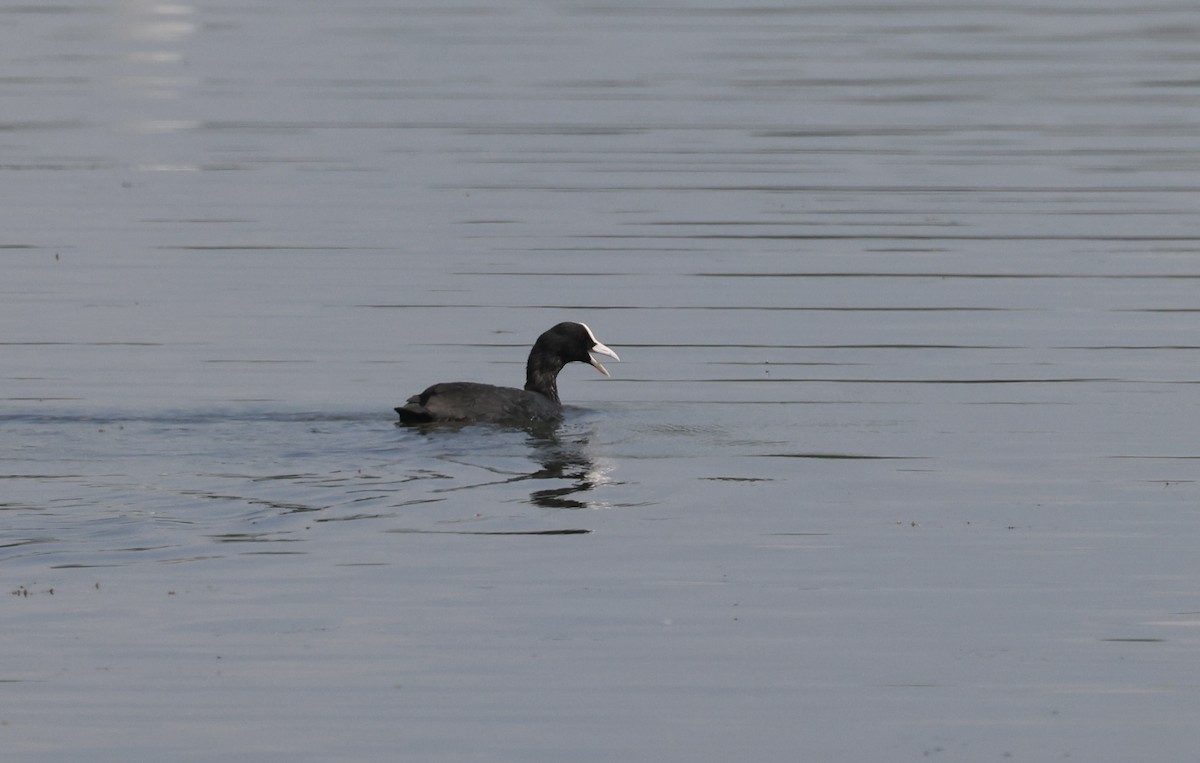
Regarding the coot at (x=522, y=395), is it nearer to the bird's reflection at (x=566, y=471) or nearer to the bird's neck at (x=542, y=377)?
the bird's neck at (x=542, y=377)

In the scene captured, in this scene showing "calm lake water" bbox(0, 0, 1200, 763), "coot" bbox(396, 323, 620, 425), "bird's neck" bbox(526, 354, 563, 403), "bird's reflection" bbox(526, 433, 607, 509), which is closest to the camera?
"calm lake water" bbox(0, 0, 1200, 763)

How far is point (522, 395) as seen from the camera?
17.4 m

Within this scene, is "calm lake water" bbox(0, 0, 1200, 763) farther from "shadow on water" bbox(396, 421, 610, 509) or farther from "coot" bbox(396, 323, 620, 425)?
"coot" bbox(396, 323, 620, 425)

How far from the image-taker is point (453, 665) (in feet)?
34.7

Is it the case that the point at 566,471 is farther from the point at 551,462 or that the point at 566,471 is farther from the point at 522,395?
the point at 522,395

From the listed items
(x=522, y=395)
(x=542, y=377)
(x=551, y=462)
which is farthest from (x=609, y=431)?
(x=551, y=462)

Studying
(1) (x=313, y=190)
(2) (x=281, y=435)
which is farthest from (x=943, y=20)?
(2) (x=281, y=435)

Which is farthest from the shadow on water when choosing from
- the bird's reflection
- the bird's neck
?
the bird's neck

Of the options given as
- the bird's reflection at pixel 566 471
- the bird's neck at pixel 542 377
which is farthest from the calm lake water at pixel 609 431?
the bird's neck at pixel 542 377

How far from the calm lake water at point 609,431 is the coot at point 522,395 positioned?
0.95 feet

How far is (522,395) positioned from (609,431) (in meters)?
0.75

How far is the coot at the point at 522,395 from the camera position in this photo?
1647 centimetres

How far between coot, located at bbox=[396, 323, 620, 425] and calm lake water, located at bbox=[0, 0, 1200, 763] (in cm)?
29

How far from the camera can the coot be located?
16.5 metres
